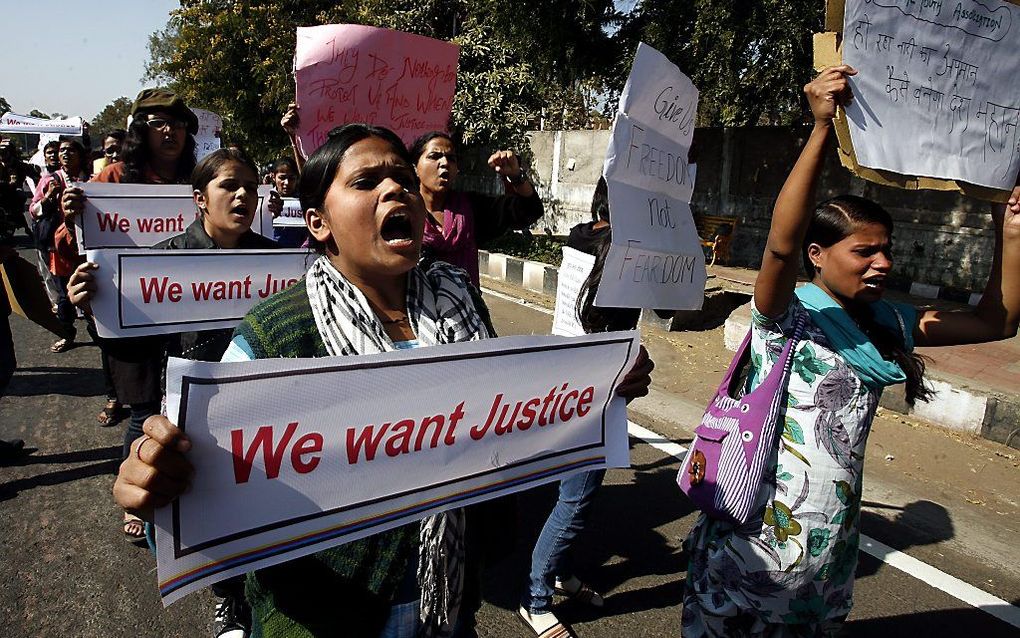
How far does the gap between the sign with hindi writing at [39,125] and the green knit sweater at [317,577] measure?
19339mm

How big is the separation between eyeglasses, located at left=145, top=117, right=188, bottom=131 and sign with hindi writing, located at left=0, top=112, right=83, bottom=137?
16.1 m

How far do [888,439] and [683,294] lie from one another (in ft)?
10.9

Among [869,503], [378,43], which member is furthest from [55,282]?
[869,503]

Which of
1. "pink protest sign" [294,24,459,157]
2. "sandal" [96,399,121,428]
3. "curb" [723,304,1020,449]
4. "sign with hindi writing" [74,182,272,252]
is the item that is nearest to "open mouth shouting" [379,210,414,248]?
"pink protest sign" [294,24,459,157]

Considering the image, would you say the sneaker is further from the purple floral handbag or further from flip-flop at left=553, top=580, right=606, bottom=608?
the purple floral handbag

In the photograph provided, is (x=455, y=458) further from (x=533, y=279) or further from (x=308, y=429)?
(x=533, y=279)

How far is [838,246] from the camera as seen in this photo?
184 centimetres

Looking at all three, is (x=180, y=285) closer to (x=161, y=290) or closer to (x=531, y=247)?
(x=161, y=290)

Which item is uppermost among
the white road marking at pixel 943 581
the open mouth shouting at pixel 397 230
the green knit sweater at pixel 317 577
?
the open mouth shouting at pixel 397 230

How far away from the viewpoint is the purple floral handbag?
1754mm

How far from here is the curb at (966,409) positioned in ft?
15.0

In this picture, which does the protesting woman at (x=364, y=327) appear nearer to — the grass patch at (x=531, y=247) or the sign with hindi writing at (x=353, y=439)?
the sign with hindi writing at (x=353, y=439)

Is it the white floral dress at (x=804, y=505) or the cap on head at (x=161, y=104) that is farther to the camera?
the cap on head at (x=161, y=104)

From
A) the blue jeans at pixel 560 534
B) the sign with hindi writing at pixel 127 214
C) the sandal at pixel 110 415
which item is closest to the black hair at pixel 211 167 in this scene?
the sign with hindi writing at pixel 127 214
